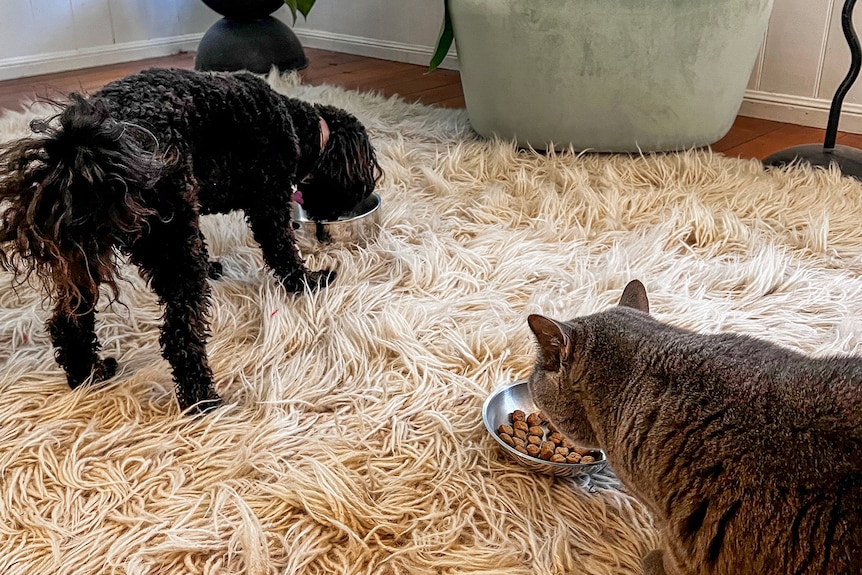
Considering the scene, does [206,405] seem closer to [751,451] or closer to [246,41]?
[751,451]

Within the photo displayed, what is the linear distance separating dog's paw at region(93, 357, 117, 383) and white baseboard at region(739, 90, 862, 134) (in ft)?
7.24

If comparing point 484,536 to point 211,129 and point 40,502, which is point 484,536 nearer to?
point 40,502

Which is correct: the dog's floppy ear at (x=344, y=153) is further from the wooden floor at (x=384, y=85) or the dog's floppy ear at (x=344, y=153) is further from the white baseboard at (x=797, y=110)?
the white baseboard at (x=797, y=110)

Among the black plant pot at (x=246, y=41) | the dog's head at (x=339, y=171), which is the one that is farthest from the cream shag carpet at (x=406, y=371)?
the black plant pot at (x=246, y=41)

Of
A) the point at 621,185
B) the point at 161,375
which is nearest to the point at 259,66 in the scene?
the point at 621,185

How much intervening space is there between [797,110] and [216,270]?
6.55 feet

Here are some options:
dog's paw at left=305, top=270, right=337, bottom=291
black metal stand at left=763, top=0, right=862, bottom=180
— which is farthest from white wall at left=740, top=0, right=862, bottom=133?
dog's paw at left=305, top=270, right=337, bottom=291

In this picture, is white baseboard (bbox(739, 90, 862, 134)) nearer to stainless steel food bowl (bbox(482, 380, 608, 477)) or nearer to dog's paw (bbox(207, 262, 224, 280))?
stainless steel food bowl (bbox(482, 380, 608, 477))

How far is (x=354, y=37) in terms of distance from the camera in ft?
11.9

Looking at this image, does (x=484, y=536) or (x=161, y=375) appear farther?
(x=161, y=375)

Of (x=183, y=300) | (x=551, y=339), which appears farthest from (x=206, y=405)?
(x=551, y=339)

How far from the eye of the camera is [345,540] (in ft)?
2.81

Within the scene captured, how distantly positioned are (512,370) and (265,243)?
559mm

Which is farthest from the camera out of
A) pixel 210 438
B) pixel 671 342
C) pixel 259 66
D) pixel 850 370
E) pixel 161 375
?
pixel 259 66
